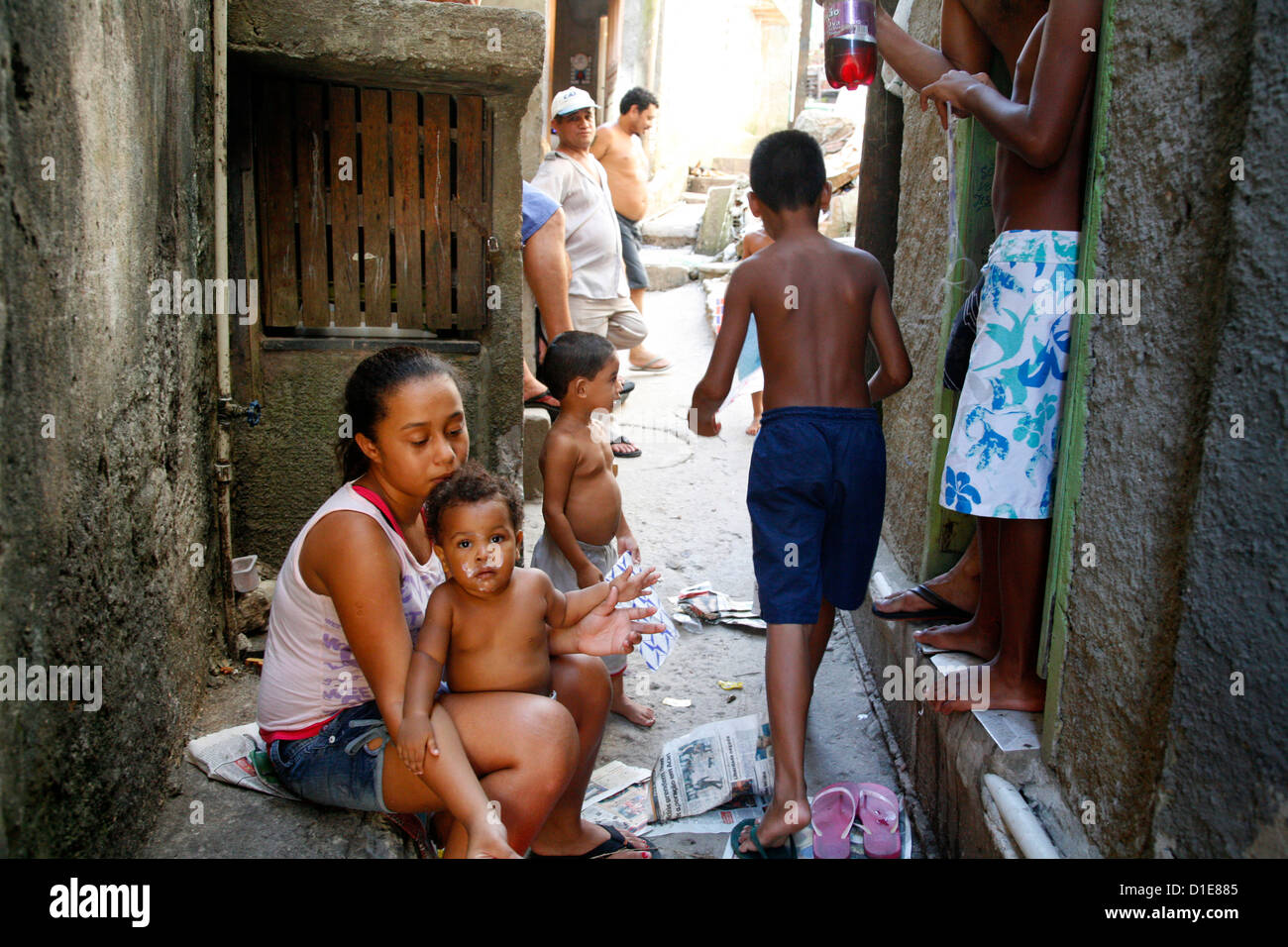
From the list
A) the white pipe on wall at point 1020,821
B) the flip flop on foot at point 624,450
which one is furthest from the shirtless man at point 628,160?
the white pipe on wall at point 1020,821

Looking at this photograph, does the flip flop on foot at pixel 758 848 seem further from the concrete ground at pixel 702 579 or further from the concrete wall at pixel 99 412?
the concrete wall at pixel 99 412

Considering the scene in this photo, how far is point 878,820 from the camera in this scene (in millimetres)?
2396

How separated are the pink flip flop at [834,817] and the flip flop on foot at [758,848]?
0.06m

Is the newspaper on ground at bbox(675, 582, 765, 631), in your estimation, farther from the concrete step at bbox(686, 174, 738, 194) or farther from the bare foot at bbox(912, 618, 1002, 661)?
the concrete step at bbox(686, 174, 738, 194)

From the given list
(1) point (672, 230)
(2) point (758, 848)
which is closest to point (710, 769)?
(2) point (758, 848)

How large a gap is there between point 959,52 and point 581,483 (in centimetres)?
162

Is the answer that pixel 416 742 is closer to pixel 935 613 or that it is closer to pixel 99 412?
pixel 99 412

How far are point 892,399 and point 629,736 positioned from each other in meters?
1.66

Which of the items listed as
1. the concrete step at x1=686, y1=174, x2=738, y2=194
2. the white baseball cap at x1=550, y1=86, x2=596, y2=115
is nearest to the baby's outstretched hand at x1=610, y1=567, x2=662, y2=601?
the white baseball cap at x1=550, y1=86, x2=596, y2=115

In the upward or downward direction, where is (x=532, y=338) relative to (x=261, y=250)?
downward

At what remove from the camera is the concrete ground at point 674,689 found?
6.73 feet

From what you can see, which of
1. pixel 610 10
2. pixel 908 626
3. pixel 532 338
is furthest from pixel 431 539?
pixel 610 10
